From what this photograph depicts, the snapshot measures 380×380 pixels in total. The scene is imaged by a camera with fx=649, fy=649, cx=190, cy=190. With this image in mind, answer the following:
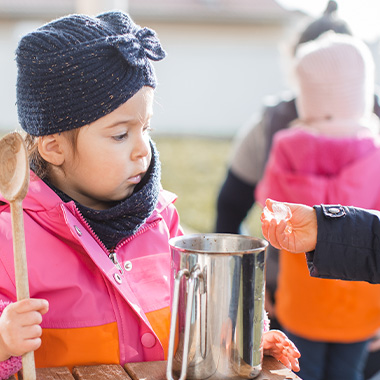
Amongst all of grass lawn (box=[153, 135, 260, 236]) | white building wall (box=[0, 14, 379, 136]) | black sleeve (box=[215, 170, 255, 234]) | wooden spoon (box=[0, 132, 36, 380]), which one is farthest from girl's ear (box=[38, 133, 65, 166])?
white building wall (box=[0, 14, 379, 136])

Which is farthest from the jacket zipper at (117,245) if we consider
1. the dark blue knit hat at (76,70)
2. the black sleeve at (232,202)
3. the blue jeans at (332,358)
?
the black sleeve at (232,202)

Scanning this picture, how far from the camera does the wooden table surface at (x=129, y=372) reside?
135 centimetres

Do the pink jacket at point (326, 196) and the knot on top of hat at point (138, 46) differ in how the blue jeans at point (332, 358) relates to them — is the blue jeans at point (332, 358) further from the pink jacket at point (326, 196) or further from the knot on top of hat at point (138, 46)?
the knot on top of hat at point (138, 46)

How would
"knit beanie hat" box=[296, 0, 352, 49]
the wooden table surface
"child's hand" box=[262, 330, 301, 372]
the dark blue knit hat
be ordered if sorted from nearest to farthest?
the wooden table surface < "child's hand" box=[262, 330, 301, 372] < the dark blue knit hat < "knit beanie hat" box=[296, 0, 352, 49]

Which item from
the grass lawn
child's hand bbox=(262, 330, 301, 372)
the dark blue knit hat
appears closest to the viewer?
child's hand bbox=(262, 330, 301, 372)

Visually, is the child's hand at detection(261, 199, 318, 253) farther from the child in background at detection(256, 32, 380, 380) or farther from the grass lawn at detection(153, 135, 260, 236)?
the grass lawn at detection(153, 135, 260, 236)

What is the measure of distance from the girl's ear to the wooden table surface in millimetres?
563

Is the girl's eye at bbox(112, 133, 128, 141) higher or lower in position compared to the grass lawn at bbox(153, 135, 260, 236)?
higher

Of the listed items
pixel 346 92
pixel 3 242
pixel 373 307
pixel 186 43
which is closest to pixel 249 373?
pixel 3 242

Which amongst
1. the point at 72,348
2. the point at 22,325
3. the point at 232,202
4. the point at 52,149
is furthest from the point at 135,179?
the point at 232,202

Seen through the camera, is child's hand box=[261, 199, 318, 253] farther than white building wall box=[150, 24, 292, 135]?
No

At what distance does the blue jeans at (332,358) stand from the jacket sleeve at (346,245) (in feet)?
4.82

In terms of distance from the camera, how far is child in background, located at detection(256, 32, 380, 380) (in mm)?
2748

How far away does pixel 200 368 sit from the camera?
1.24m
